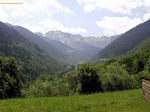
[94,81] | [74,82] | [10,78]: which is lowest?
[74,82]

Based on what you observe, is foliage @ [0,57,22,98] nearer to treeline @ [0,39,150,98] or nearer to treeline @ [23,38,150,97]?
treeline @ [0,39,150,98]

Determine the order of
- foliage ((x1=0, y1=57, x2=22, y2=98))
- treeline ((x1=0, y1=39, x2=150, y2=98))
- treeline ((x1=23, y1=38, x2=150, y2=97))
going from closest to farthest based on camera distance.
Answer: treeline ((x1=0, y1=39, x2=150, y2=98))
treeline ((x1=23, y1=38, x2=150, y2=97))
foliage ((x1=0, y1=57, x2=22, y2=98))

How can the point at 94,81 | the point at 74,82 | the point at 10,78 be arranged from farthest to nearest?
1. the point at 74,82
2. the point at 10,78
3. the point at 94,81

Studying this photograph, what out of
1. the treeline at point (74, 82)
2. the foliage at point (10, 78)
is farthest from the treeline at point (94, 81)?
the foliage at point (10, 78)

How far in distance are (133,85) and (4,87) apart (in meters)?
55.7

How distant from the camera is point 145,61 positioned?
193 m

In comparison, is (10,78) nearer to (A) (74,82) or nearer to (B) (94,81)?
(B) (94,81)

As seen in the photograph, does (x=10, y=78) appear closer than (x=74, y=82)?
Yes

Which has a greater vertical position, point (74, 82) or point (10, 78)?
point (10, 78)

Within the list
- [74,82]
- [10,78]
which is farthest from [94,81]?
[74,82]

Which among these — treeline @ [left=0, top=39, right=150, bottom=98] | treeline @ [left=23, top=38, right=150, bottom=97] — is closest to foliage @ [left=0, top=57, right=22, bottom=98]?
treeline @ [left=0, top=39, right=150, bottom=98]

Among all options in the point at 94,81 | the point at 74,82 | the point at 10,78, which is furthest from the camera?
the point at 74,82

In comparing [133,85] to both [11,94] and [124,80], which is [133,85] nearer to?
[124,80]

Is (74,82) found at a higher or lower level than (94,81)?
lower
